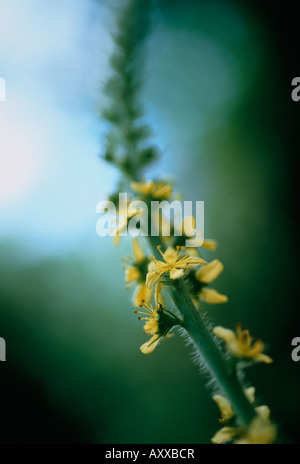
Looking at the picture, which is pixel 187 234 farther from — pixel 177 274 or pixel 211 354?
pixel 211 354

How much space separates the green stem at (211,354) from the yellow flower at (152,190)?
0.80 m

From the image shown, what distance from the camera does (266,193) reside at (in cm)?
732

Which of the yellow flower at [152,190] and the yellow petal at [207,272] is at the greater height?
the yellow flower at [152,190]

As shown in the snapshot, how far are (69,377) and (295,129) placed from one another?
5.88 m

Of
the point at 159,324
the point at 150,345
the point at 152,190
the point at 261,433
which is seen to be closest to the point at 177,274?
the point at 159,324

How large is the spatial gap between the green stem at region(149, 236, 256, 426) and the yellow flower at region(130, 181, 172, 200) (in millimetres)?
799

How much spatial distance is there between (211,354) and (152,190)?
53.7 inches

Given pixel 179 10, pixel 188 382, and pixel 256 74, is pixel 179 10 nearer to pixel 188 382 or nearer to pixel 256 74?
pixel 256 74

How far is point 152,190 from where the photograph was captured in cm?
325

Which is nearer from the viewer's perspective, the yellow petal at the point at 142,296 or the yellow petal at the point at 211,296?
the yellow petal at the point at 142,296

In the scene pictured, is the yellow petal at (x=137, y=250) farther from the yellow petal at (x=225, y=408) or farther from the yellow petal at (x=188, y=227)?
the yellow petal at (x=225, y=408)

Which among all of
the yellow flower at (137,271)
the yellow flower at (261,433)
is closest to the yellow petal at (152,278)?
the yellow flower at (137,271)

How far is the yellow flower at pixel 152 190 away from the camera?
324cm

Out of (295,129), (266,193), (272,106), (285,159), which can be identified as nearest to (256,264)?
(266,193)
